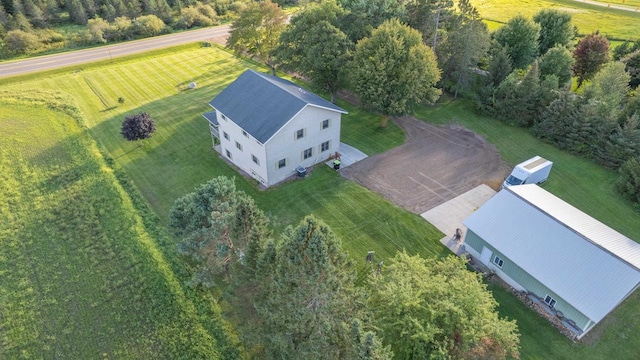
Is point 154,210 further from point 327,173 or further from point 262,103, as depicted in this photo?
point 327,173

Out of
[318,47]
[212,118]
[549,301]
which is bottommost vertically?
[549,301]

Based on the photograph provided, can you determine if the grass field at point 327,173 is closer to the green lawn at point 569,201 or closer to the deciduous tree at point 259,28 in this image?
the green lawn at point 569,201

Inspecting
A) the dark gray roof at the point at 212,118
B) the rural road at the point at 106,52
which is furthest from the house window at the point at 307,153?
the rural road at the point at 106,52

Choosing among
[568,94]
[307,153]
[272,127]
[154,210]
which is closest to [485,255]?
[307,153]

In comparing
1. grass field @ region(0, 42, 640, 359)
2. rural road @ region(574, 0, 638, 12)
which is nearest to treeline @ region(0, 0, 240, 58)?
grass field @ region(0, 42, 640, 359)

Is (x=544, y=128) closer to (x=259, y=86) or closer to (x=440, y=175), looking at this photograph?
(x=440, y=175)

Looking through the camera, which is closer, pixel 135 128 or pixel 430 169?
pixel 430 169

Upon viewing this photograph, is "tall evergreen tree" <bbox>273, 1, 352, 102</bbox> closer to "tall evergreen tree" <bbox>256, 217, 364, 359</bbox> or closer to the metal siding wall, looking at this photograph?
the metal siding wall

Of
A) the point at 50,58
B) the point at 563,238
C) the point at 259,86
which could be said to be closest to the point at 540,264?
the point at 563,238
